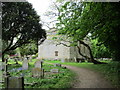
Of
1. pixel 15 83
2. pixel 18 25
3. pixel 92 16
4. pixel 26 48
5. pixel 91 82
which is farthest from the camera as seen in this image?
pixel 26 48

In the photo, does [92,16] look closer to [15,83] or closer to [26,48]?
[15,83]

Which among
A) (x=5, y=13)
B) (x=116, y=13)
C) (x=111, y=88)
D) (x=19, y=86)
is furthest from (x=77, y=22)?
(x=5, y=13)

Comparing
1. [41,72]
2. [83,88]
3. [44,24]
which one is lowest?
[83,88]

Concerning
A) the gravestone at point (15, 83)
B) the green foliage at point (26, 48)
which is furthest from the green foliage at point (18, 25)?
the gravestone at point (15, 83)

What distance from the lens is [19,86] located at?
2.93m

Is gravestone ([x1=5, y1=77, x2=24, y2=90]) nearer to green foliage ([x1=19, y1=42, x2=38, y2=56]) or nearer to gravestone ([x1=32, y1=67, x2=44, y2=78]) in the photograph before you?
gravestone ([x1=32, y1=67, x2=44, y2=78])

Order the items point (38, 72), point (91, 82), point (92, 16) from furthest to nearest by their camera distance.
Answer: point (38, 72), point (92, 16), point (91, 82)

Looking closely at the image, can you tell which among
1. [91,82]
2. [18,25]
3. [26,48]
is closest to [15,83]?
[91,82]

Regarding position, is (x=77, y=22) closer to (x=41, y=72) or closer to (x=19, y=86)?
(x=41, y=72)

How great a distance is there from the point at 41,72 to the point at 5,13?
501 centimetres

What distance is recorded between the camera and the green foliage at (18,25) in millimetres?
8156

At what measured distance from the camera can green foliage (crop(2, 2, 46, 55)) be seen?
8.16m

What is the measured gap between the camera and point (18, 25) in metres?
8.56

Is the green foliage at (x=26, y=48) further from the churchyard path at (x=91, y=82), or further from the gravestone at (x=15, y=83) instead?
the gravestone at (x=15, y=83)
